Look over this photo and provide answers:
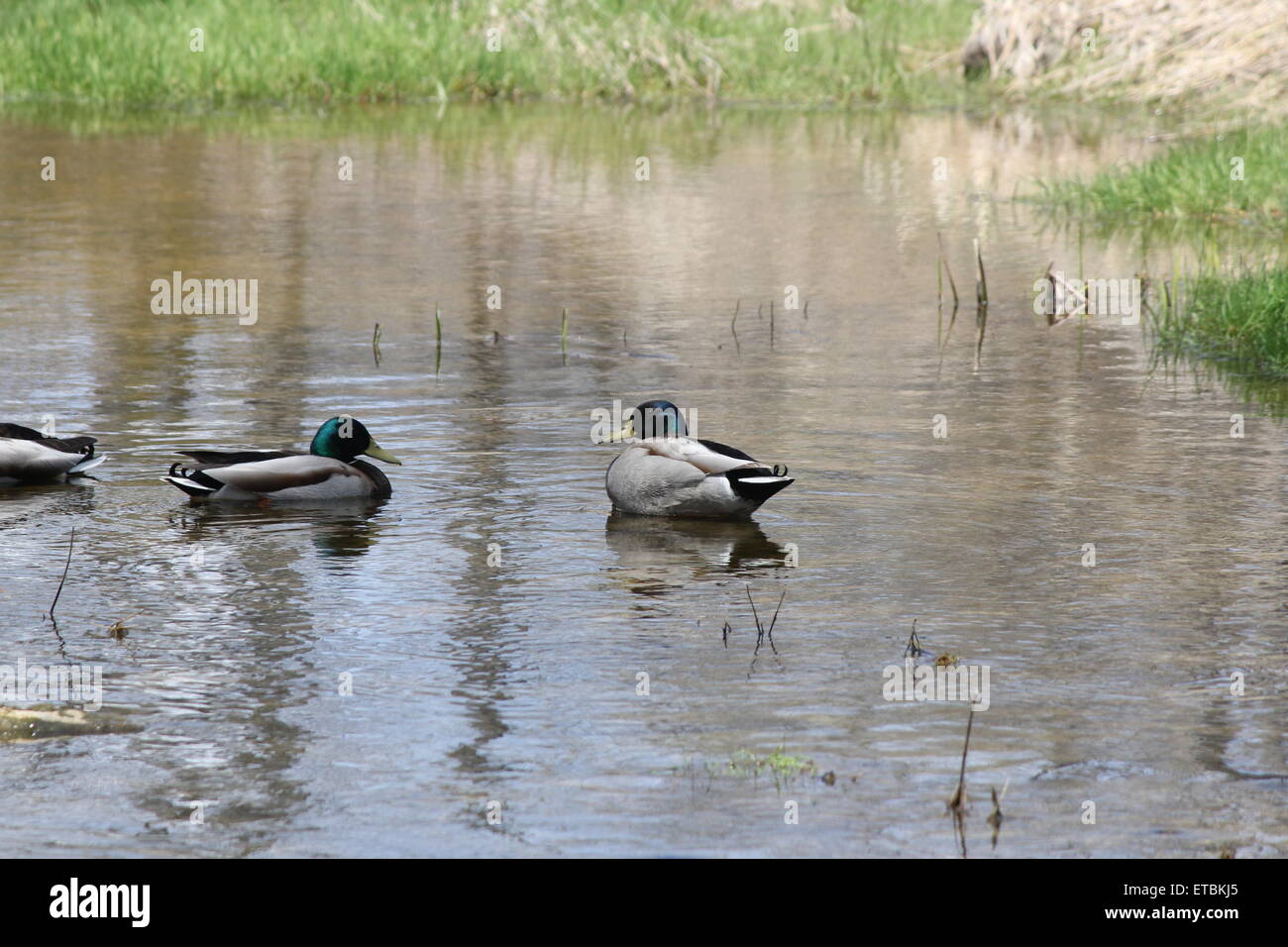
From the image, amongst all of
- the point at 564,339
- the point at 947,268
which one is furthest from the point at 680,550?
the point at 947,268

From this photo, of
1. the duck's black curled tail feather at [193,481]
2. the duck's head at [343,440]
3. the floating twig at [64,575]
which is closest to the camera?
the floating twig at [64,575]

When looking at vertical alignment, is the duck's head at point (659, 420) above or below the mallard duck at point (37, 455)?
above

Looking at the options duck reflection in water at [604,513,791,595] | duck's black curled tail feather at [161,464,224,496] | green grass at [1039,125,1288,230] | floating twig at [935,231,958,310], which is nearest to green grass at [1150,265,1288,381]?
floating twig at [935,231,958,310]

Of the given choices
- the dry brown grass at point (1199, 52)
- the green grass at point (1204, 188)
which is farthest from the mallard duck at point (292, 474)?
the dry brown grass at point (1199, 52)

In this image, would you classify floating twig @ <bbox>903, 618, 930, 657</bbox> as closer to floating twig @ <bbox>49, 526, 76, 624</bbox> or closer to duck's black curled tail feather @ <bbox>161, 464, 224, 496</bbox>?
floating twig @ <bbox>49, 526, 76, 624</bbox>

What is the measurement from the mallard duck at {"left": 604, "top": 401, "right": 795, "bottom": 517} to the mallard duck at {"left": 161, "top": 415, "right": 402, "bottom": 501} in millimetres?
1179

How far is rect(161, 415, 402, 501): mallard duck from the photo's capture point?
9125 mm

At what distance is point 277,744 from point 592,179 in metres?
17.3

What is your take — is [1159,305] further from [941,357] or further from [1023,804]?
[1023,804]

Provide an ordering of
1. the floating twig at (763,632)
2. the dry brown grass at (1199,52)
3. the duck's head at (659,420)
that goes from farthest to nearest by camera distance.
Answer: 1. the dry brown grass at (1199,52)
2. the duck's head at (659,420)
3. the floating twig at (763,632)

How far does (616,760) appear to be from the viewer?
232 inches

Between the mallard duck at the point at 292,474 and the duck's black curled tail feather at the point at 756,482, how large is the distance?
1690mm

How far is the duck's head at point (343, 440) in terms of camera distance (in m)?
9.36

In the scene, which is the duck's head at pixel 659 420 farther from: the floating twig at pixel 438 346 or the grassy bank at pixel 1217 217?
the grassy bank at pixel 1217 217
